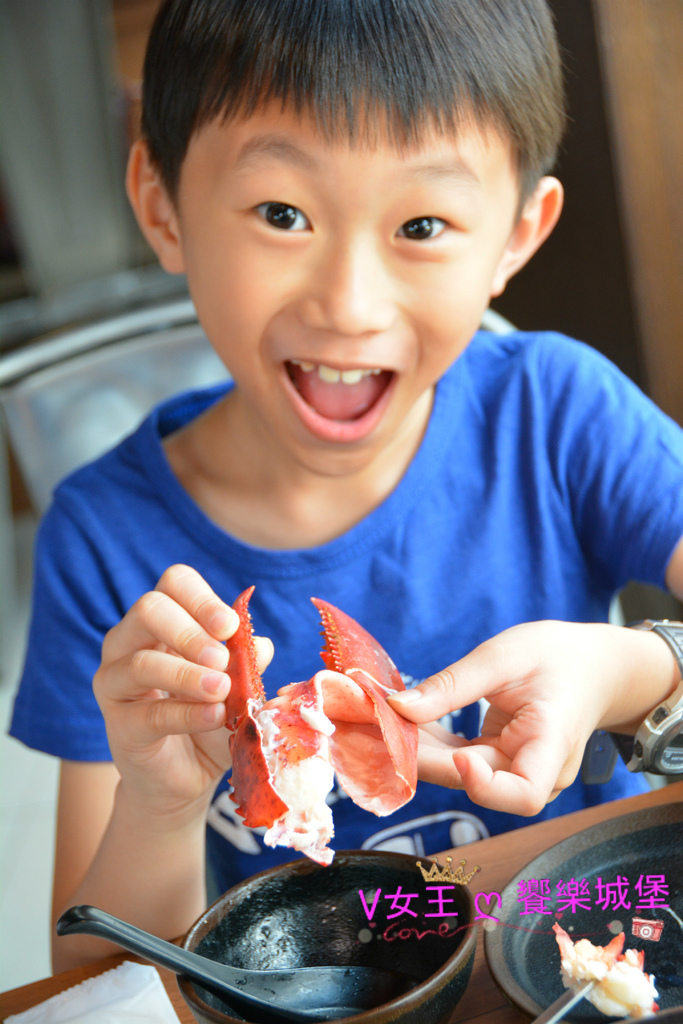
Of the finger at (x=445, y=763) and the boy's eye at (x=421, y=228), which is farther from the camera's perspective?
the boy's eye at (x=421, y=228)

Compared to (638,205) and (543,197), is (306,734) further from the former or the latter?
(638,205)

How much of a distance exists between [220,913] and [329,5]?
0.68 m

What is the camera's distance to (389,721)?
1.81 ft

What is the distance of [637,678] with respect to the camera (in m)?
0.77

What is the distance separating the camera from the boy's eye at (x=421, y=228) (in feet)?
2.52

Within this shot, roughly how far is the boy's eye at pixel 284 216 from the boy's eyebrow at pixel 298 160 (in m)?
0.04

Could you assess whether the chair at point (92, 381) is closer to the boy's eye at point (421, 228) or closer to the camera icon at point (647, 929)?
the boy's eye at point (421, 228)

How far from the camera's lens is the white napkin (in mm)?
584

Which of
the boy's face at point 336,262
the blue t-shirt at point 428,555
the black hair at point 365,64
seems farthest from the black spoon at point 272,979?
the black hair at point 365,64

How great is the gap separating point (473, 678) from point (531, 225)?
1.87ft

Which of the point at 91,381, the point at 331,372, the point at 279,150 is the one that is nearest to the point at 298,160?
the point at 279,150

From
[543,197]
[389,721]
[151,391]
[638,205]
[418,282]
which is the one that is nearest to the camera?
[389,721]

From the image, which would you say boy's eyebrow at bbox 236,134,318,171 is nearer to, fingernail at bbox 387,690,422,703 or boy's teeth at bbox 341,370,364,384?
boy's teeth at bbox 341,370,364,384

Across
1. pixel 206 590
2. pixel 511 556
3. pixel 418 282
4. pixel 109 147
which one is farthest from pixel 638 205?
pixel 109 147
